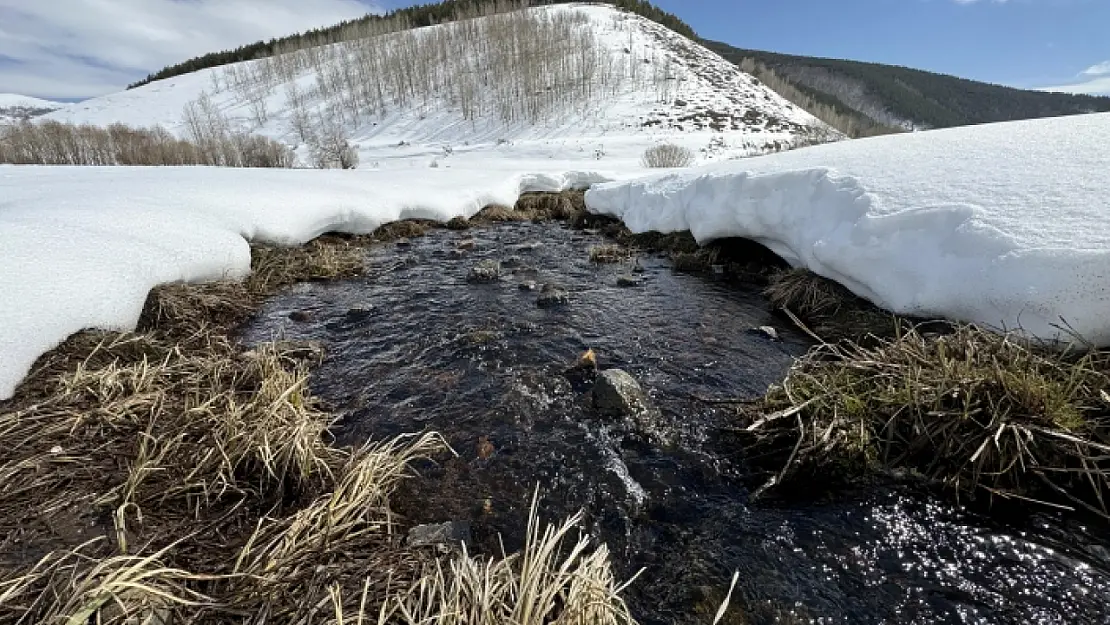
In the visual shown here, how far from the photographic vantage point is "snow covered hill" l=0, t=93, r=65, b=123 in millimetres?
47062

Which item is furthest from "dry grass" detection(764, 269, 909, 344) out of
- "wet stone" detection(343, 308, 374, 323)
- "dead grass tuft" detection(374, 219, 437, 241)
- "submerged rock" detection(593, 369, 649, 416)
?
"dead grass tuft" detection(374, 219, 437, 241)

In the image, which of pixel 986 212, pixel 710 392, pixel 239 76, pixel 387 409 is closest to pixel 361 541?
pixel 387 409

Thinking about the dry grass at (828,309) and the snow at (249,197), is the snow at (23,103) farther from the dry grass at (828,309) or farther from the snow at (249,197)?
the dry grass at (828,309)

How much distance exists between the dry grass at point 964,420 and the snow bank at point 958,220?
436 millimetres

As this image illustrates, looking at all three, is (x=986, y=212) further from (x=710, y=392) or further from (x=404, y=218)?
(x=404, y=218)

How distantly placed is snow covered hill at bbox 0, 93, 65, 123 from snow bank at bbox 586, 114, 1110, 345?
66976 mm

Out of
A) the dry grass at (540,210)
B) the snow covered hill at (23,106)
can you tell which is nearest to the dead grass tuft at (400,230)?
the dry grass at (540,210)

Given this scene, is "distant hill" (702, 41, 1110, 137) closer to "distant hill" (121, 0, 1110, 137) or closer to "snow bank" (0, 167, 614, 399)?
"distant hill" (121, 0, 1110, 137)

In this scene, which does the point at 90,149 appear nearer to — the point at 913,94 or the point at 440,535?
the point at 440,535

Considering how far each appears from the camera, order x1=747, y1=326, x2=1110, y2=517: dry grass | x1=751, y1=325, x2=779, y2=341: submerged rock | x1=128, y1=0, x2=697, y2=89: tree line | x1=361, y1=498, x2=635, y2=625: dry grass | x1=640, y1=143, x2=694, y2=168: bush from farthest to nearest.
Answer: x1=128, y1=0, x2=697, y2=89: tree line, x1=640, y1=143, x2=694, y2=168: bush, x1=751, y1=325, x2=779, y2=341: submerged rock, x1=747, y1=326, x2=1110, y2=517: dry grass, x1=361, y1=498, x2=635, y2=625: dry grass

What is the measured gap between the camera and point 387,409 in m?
3.61

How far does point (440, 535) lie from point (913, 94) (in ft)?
374

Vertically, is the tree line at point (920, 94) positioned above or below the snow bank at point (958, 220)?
above

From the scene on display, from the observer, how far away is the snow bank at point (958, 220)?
324 centimetres
